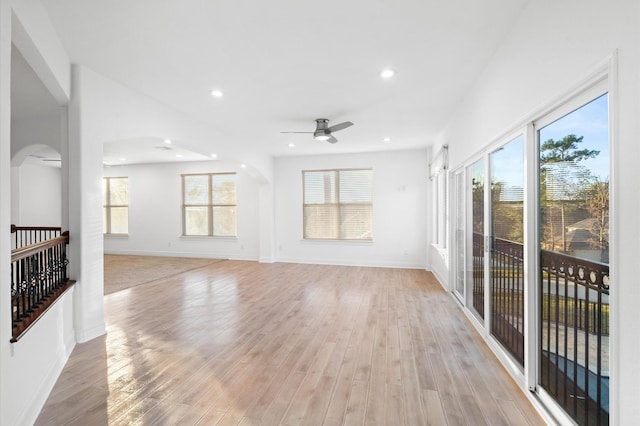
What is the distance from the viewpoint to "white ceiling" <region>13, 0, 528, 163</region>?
2266 millimetres

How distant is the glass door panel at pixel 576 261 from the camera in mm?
1591

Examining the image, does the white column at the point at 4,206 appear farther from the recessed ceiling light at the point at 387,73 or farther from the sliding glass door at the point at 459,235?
the sliding glass door at the point at 459,235

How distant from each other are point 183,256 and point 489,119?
8755 millimetres

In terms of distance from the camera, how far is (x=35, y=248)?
251 centimetres

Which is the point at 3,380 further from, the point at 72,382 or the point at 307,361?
the point at 307,361

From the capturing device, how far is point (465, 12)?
7.47 feet

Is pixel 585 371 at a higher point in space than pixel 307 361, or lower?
higher

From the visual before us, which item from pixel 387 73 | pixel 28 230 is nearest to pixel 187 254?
pixel 28 230

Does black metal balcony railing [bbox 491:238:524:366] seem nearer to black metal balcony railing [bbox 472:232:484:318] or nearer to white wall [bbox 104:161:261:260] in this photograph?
black metal balcony railing [bbox 472:232:484:318]

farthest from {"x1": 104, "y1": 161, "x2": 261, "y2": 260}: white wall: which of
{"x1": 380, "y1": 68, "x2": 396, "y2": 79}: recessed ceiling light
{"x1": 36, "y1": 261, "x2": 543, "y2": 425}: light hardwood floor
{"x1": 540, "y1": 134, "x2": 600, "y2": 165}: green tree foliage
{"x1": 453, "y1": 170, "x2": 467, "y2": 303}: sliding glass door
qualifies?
{"x1": 540, "y1": 134, "x2": 600, "y2": 165}: green tree foliage

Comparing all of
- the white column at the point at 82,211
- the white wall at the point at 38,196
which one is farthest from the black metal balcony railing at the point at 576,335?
the white wall at the point at 38,196

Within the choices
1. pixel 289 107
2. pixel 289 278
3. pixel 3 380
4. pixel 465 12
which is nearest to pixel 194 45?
pixel 289 107

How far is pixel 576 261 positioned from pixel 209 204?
29.0ft

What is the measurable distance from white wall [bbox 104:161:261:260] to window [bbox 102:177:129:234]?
0.66 ft
